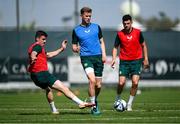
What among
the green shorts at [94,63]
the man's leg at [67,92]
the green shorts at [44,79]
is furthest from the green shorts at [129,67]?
the green shorts at [44,79]

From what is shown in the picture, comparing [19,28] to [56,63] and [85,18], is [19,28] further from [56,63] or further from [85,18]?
[85,18]

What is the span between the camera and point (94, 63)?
58.2 ft

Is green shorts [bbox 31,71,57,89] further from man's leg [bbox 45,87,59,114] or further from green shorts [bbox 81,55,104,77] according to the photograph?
green shorts [bbox 81,55,104,77]

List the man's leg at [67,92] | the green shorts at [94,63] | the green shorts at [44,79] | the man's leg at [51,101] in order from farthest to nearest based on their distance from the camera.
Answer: the green shorts at [94,63] → the man's leg at [51,101] → the green shorts at [44,79] → the man's leg at [67,92]

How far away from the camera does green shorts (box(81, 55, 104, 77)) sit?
17578 mm

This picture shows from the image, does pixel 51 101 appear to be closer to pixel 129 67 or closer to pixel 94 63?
pixel 94 63

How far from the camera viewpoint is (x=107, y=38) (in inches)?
1409

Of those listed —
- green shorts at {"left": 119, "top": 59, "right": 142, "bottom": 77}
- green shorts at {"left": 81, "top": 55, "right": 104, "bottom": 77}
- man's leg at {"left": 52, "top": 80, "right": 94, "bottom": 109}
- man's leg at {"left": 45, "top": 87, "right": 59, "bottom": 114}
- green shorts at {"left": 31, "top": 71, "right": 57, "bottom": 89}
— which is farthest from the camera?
green shorts at {"left": 119, "top": 59, "right": 142, "bottom": 77}

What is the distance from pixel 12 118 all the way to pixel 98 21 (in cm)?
2021

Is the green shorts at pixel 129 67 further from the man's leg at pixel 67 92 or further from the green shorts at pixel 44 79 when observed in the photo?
the green shorts at pixel 44 79

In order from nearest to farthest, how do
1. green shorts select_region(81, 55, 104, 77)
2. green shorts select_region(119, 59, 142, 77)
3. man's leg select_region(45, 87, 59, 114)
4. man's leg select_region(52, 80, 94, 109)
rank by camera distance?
1. man's leg select_region(52, 80, 94, 109)
2. man's leg select_region(45, 87, 59, 114)
3. green shorts select_region(81, 55, 104, 77)
4. green shorts select_region(119, 59, 142, 77)

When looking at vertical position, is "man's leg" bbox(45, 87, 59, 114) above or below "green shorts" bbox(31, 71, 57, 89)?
below

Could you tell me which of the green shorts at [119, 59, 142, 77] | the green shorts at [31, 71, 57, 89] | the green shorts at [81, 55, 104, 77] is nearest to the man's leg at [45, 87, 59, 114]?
the green shorts at [31, 71, 57, 89]

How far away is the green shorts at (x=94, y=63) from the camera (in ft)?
57.7
